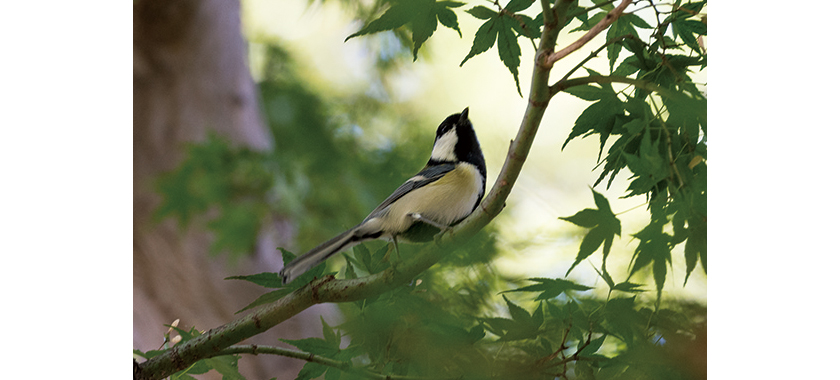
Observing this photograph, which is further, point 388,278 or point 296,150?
point 296,150

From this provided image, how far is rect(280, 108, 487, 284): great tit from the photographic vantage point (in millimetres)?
970

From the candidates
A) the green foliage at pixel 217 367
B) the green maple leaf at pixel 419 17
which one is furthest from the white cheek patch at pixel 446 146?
the green foliage at pixel 217 367

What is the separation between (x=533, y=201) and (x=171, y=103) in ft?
2.97

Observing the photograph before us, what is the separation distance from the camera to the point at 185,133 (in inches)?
52.4

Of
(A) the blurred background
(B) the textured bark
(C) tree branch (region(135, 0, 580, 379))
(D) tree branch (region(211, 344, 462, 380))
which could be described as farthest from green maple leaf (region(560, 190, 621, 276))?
(B) the textured bark

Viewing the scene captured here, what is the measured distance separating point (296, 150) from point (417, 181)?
0.40 metres

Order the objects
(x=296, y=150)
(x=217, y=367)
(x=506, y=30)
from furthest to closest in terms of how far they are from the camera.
Result: (x=296, y=150) < (x=217, y=367) < (x=506, y=30)

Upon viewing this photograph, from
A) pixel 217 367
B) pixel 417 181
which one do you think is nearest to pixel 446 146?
pixel 417 181

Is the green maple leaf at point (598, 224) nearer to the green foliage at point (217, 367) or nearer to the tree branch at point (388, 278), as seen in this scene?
the tree branch at point (388, 278)

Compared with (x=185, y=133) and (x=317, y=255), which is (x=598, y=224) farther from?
(x=185, y=133)

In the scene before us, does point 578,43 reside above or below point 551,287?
above

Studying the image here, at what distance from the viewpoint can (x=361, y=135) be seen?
1.13m

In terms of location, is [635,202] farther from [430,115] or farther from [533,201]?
[430,115]

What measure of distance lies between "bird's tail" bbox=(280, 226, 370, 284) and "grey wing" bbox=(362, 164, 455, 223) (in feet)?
0.20
